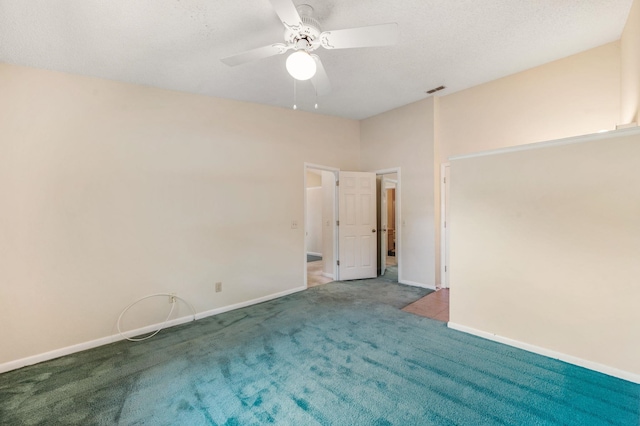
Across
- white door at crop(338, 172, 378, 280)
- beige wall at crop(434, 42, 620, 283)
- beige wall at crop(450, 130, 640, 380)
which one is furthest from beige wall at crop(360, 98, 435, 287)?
beige wall at crop(450, 130, 640, 380)

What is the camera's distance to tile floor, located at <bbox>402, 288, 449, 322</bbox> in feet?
10.9

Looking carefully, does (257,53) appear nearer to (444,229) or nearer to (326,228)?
(326,228)

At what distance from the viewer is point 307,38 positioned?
2066mm

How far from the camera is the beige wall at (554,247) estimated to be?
6.87 ft

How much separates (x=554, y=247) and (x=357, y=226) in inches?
122

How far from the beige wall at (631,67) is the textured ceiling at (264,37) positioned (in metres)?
0.12

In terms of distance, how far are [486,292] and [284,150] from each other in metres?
3.34

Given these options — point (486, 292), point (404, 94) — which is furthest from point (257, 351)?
point (404, 94)

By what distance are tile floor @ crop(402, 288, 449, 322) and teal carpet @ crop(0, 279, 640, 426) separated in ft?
0.94

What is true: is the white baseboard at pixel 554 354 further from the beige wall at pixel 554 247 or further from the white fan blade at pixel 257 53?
the white fan blade at pixel 257 53

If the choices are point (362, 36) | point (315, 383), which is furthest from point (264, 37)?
point (315, 383)

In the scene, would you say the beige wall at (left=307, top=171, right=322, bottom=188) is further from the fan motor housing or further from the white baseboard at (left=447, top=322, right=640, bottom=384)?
the fan motor housing

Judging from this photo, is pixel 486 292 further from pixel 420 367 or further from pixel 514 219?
pixel 420 367

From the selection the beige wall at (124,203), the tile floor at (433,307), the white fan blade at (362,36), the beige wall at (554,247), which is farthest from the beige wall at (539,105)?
the beige wall at (124,203)
